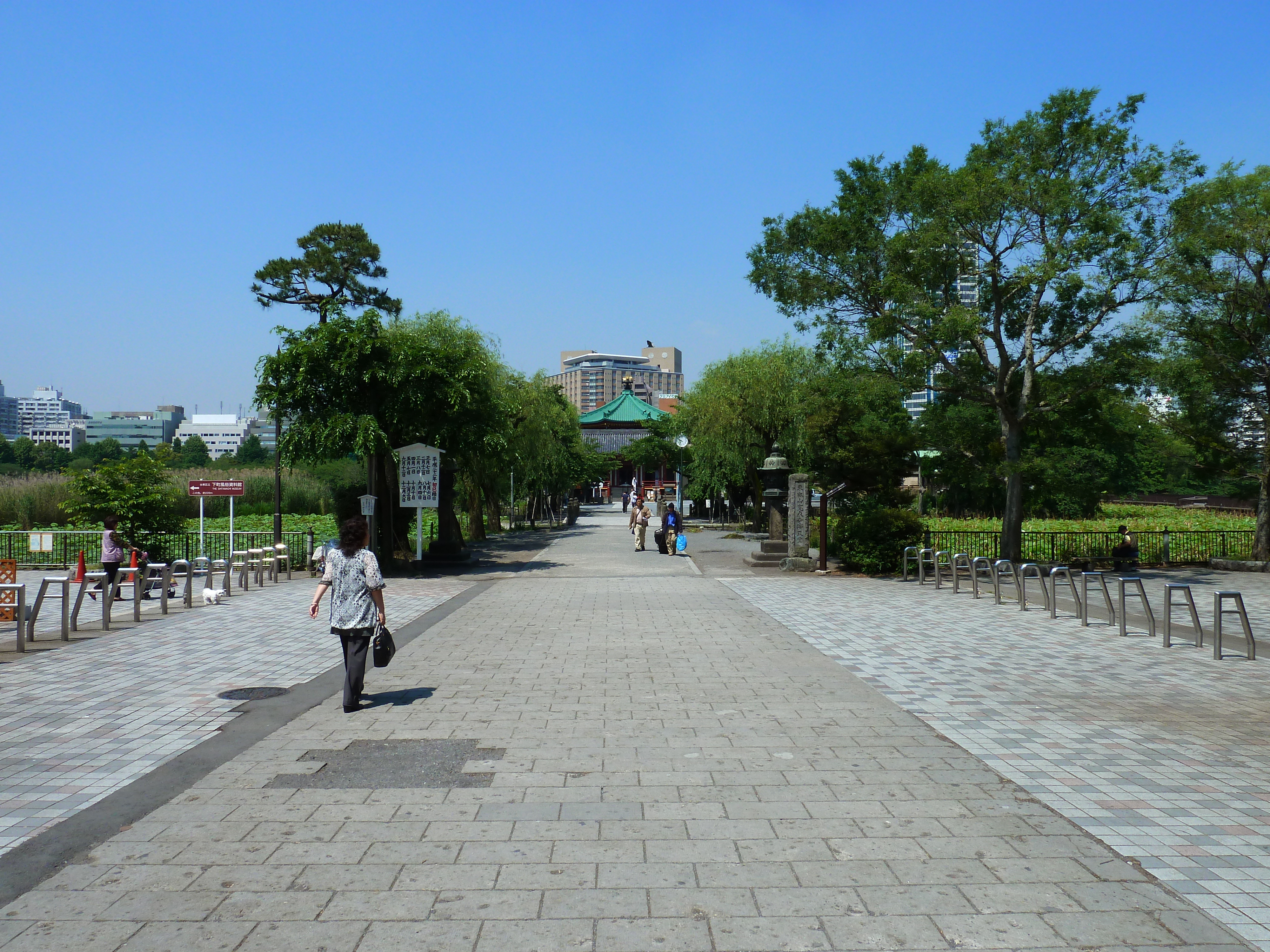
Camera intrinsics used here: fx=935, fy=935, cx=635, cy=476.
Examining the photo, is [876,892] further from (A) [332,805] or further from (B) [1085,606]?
(B) [1085,606]

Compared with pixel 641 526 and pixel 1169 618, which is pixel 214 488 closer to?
pixel 641 526

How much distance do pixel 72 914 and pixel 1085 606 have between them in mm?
12967

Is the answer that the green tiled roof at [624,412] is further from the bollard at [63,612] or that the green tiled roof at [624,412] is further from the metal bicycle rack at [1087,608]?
the bollard at [63,612]

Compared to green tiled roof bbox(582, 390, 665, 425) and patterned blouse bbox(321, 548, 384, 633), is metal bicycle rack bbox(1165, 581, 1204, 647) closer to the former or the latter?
patterned blouse bbox(321, 548, 384, 633)

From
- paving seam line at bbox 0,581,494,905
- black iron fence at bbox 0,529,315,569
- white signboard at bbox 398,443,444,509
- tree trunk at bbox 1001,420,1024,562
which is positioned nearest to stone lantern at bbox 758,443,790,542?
tree trunk at bbox 1001,420,1024,562

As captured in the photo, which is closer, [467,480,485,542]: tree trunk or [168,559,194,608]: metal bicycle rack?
[168,559,194,608]: metal bicycle rack

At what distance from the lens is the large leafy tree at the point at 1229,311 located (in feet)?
66.8

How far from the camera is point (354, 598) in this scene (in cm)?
736

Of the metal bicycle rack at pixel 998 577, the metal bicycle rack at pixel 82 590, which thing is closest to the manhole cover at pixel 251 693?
the metal bicycle rack at pixel 82 590

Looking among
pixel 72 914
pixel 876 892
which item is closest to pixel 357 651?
pixel 72 914

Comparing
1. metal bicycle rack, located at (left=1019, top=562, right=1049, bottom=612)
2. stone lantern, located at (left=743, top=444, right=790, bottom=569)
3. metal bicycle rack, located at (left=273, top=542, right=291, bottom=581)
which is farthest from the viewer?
stone lantern, located at (left=743, top=444, right=790, bottom=569)

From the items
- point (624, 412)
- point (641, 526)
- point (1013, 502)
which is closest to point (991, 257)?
point (1013, 502)

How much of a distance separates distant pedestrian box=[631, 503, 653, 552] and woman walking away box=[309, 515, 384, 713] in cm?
2099

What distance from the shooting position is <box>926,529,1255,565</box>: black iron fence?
79.4 feet
